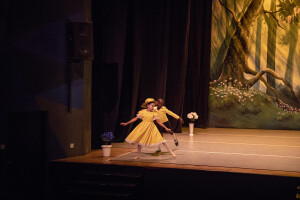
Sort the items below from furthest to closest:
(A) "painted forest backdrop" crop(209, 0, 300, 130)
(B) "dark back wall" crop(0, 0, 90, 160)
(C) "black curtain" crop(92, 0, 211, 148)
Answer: (A) "painted forest backdrop" crop(209, 0, 300, 130)
(C) "black curtain" crop(92, 0, 211, 148)
(B) "dark back wall" crop(0, 0, 90, 160)

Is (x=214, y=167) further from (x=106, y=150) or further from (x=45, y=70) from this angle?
(x=45, y=70)

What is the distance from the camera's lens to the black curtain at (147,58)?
7.88 meters

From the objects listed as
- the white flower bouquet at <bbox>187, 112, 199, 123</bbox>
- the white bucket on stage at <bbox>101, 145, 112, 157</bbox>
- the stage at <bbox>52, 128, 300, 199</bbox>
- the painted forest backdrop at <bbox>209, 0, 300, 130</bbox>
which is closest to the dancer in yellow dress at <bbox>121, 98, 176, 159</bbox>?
the stage at <bbox>52, 128, 300, 199</bbox>

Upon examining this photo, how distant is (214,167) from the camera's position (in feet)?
19.2

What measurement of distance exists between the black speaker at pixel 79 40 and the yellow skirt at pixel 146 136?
138cm

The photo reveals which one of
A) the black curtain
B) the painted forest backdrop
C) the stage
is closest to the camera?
the stage

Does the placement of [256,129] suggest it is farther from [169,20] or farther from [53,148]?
[53,148]

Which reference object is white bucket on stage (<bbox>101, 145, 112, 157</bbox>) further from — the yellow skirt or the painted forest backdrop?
the painted forest backdrop

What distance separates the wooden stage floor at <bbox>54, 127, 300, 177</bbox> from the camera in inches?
233

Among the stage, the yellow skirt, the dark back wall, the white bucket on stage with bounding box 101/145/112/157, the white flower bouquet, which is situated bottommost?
the stage

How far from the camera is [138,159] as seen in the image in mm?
6531

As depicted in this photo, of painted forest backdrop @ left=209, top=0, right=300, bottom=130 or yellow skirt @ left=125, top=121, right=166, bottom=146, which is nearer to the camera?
yellow skirt @ left=125, top=121, right=166, bottom=146

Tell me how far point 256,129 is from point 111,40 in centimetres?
473

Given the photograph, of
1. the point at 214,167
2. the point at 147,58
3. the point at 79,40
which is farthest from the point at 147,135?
the point at 147,58
